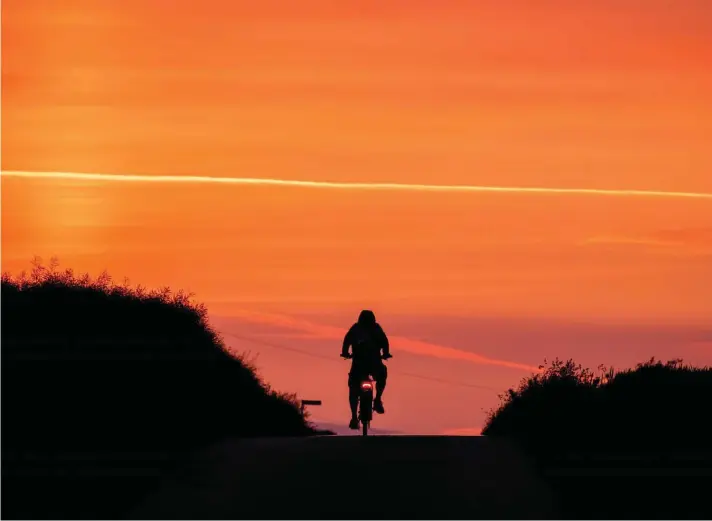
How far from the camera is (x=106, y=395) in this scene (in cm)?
2162

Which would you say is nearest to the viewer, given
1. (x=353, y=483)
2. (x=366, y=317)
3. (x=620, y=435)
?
(x=353, y=483)

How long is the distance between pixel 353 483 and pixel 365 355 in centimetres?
950

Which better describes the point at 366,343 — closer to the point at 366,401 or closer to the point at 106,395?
the point at 366,401

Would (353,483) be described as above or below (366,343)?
below

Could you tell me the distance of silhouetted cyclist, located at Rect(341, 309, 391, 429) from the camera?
26094 mm

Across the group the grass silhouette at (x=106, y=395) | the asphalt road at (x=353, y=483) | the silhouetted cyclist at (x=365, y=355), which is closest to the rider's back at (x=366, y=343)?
the silhouetted cyclist at (x=365, y=355)

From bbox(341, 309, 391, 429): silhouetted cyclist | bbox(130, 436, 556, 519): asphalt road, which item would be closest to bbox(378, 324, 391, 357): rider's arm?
bbox(341, 309, 391, 429): silhouetted cyclist

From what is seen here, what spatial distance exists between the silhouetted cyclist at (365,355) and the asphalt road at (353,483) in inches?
183

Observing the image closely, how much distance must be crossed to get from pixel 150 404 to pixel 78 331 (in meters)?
3.17

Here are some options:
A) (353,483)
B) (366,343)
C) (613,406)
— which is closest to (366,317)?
(366,343)

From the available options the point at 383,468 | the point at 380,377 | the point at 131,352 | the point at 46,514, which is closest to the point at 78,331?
the point at 131,352

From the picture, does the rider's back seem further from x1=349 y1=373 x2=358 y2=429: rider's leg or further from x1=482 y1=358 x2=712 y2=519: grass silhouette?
x1=482 y1=358 x2=712 y2=519: grass silhouette

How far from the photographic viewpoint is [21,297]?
83.3ft

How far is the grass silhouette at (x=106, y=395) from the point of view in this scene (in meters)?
16.8
